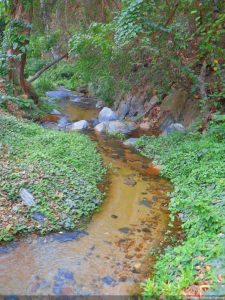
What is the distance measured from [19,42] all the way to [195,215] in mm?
8142

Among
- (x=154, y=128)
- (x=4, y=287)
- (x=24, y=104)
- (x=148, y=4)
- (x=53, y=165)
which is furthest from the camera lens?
(x=154, y=128)

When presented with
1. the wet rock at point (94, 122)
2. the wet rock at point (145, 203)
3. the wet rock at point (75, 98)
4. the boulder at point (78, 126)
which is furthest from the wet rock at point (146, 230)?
the wet rock at point (75, 98)

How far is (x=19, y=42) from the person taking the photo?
986 centimetres

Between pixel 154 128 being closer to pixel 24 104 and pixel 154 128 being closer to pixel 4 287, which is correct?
pixel 24 104

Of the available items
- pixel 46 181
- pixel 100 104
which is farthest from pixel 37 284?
pixel 100 104

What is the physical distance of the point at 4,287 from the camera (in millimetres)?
3398

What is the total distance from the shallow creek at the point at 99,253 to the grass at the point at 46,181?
212 millimetres

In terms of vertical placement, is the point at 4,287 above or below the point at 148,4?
below

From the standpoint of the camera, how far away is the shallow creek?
351 centimetres

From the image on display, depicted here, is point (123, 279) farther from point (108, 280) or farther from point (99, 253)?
point (99, 253)

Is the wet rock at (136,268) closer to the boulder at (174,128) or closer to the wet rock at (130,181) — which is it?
the wet rock at (130,181)

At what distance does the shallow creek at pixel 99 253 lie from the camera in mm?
3510

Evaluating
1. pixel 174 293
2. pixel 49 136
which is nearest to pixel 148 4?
pixel 49 136

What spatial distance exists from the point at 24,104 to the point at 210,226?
7.87 metres
